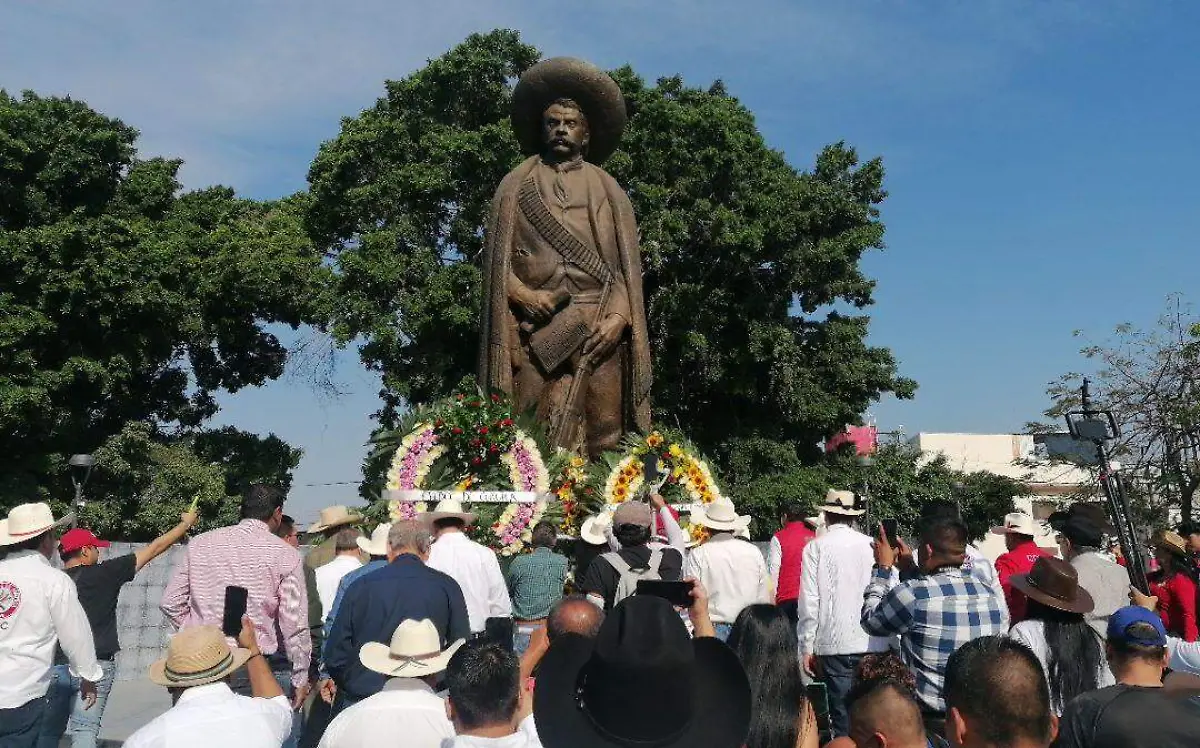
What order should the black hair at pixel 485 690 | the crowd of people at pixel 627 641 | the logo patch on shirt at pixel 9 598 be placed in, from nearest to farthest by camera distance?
the crowd of people at pixel 627 641 → the black hair at pixel 485 690 → the logo patch on shirt at pixel 9 598

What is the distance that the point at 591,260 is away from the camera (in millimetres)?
11539

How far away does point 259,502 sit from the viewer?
18.5 ft

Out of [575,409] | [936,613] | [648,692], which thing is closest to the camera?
[648,692]

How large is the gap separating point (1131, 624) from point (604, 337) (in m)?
8.02

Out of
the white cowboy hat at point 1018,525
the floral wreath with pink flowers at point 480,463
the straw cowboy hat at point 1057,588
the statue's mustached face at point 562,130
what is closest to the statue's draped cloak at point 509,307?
the statue's mustached face at point 562,130

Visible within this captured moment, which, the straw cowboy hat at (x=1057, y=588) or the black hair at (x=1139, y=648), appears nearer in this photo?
the black hair at (x=1139, y=648)

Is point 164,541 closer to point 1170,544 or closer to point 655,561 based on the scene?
point 655,561

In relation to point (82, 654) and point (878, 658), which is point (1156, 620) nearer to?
point (878, 658)

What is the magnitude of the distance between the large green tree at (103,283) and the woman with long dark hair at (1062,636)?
22.1 m

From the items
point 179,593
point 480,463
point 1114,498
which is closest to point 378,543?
point 179,593

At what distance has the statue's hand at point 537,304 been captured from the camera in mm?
11281

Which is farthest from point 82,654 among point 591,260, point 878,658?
point 591,260

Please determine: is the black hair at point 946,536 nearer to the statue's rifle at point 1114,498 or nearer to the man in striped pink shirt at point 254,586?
the statue's rifle at point 1114,498

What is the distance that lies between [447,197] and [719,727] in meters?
23.7
